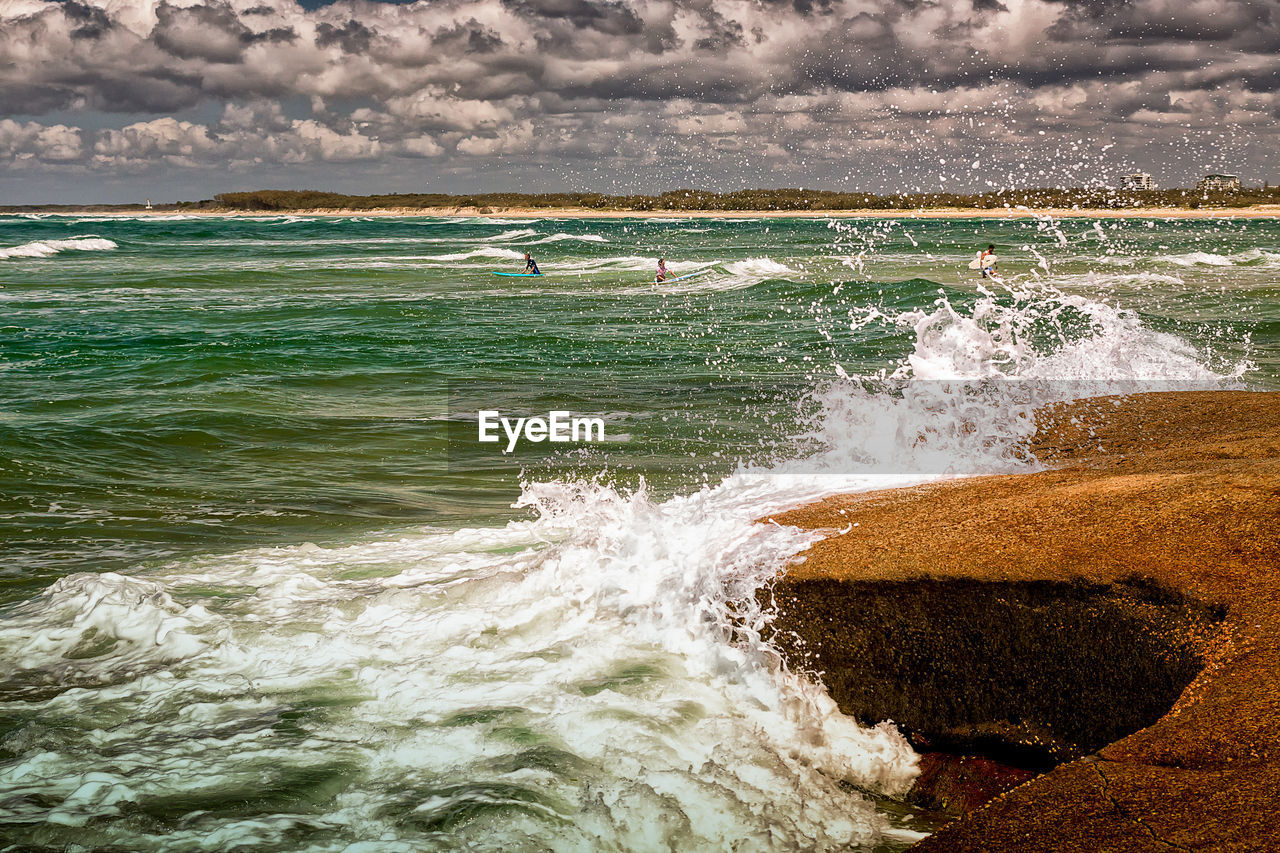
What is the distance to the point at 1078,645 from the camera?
Answer: 3.43m

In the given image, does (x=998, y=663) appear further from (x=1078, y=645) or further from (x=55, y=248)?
(x=55, y=248)

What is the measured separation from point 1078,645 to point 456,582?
11.5 feet

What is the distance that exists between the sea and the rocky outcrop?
0.25 meters

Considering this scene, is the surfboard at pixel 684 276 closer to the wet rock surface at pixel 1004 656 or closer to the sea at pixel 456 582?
the sea at pixel 456 582

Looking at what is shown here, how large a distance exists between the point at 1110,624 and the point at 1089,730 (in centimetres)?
41

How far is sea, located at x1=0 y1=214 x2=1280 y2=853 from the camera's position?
3451 millimetres

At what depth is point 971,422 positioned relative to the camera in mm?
6824

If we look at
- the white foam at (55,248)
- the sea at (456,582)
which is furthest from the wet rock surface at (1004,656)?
the white foam at (55,248)

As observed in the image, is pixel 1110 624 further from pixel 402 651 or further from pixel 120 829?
pixel 120 829

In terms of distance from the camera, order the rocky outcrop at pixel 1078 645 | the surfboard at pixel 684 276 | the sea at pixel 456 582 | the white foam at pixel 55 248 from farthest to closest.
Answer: the white foam at pixel 55 248, the surfboard at pixel 684 276, the sea at pixel 456 582, the rocky outcrop at pixel 1078 645
